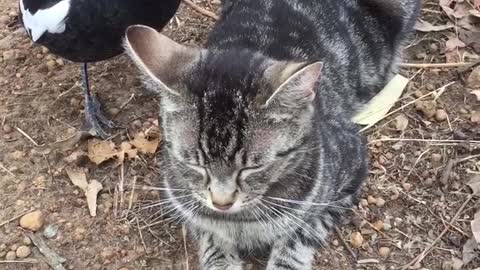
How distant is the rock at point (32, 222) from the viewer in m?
2.41

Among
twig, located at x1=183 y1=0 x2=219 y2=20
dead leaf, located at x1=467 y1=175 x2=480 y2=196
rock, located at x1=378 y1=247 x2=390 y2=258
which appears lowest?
rock, located at x1=378 y1=247 x2=390 y2=258

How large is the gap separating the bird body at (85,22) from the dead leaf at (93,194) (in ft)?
1.34

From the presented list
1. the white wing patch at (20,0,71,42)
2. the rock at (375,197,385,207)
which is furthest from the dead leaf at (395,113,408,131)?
the white wing patch at (20,0,71,42)

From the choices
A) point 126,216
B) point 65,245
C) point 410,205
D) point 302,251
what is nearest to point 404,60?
point 410,205

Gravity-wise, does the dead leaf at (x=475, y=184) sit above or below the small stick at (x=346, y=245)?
above

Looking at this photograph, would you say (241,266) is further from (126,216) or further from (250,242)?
(126,216)

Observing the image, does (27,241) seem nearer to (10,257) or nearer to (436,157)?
(10,257)

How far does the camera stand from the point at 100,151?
2.62m

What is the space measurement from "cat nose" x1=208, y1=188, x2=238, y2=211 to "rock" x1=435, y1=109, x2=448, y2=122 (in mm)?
1121

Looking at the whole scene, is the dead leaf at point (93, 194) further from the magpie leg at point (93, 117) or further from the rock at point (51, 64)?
the rock at point (51, 64)

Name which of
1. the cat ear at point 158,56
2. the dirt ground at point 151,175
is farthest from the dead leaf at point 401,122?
the cat ear at point 158,56

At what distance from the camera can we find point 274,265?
7.48 ft

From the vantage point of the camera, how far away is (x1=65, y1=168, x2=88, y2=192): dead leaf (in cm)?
252

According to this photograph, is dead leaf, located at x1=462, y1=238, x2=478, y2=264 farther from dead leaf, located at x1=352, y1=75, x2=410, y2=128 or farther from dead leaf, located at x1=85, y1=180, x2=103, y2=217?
dead leaf, located at x1=85, y1=180, x2=103, y2=217
